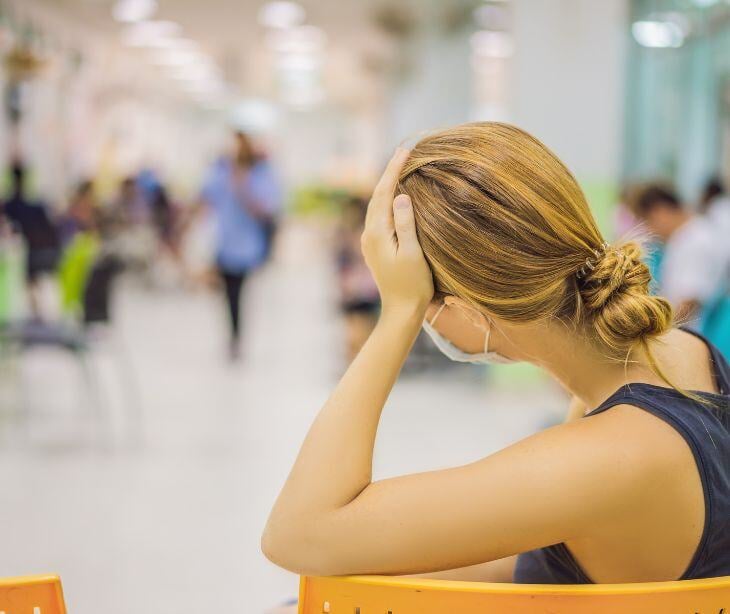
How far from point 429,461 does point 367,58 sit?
10927mm

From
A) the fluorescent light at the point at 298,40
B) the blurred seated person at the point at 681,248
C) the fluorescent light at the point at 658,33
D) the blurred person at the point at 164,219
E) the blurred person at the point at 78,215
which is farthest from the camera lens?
the fluorescent light at the point at 298,40

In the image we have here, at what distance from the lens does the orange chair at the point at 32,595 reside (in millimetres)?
876

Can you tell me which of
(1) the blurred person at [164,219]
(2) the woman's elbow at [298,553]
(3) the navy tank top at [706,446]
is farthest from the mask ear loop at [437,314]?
(1) the blurred person at [164,219]

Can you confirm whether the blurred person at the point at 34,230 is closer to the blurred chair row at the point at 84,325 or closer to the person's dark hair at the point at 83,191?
the blurred chair row at the point at 84,325

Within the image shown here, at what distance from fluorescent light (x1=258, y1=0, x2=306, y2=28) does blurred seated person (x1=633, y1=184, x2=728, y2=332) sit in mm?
6573

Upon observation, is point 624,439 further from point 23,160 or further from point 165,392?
point 23,160

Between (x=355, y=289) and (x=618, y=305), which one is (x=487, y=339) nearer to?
(x=618, y=305)

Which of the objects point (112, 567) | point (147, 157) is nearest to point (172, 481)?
point (112, 567)

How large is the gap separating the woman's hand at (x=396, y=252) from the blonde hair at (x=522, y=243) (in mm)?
15

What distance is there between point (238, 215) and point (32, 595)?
5.32 m

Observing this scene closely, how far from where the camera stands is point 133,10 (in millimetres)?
10617

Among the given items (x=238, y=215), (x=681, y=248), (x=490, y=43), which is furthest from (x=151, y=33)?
(x=681, y=248)

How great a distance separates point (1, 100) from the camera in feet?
28.5

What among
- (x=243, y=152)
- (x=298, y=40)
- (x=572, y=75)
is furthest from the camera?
(x=298, y=40)
